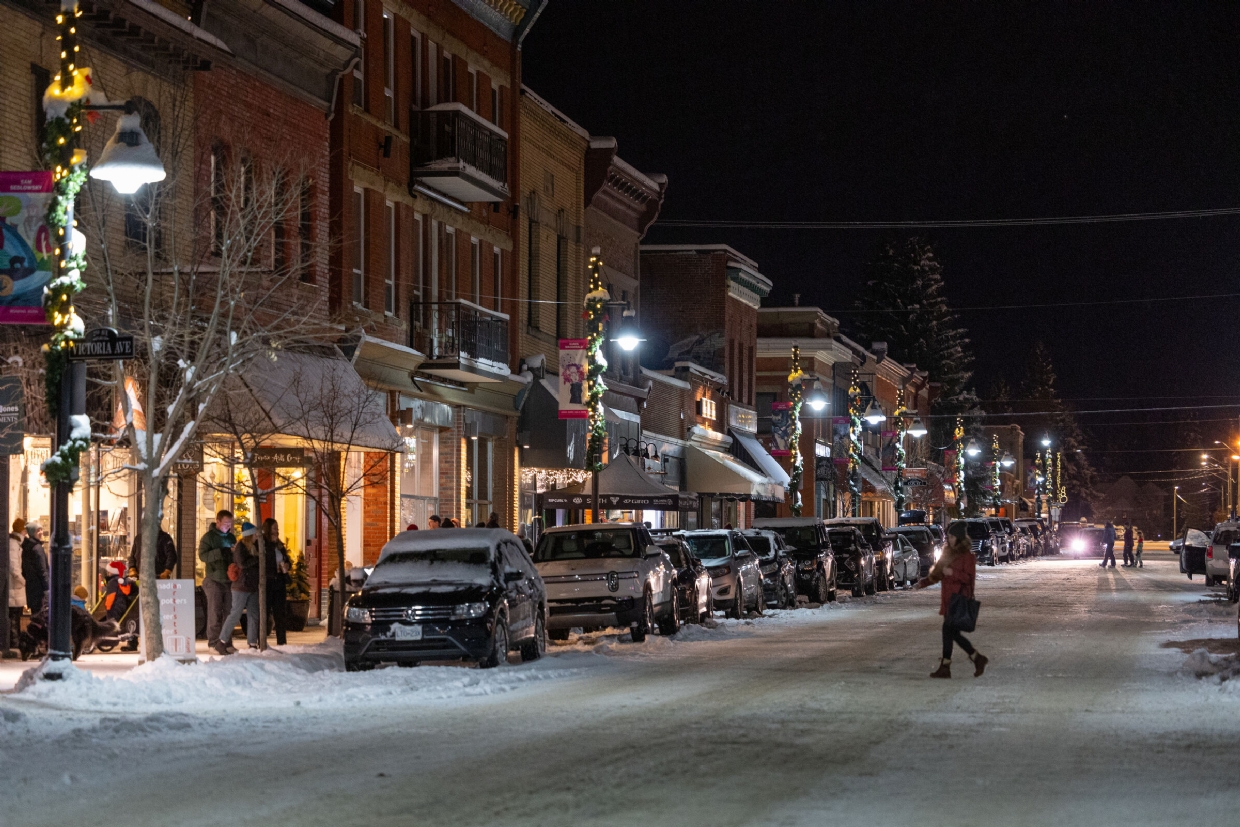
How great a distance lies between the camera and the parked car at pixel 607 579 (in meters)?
25.5

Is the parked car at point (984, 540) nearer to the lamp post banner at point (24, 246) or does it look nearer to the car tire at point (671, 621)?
the car tire at point (671, 621)

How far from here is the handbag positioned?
767 inches

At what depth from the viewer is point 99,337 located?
57.8 ft

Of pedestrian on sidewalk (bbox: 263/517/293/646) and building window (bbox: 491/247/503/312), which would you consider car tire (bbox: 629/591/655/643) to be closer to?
pedestrian on sidewalk (bbox: 263/517/293/646)

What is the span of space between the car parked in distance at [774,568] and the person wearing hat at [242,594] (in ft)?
45.7

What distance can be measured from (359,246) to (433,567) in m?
12.2

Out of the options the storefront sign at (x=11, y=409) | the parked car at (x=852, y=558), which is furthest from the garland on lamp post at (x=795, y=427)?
the storefront sign at (x=11, y=409)

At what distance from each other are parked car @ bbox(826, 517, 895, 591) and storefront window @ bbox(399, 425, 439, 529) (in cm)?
1371

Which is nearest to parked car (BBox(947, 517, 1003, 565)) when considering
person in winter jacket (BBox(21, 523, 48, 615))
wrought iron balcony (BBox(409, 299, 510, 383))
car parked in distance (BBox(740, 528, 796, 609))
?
car parked in distance (BBox(740, 528, 796, 609))

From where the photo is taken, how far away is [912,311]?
122625 mm

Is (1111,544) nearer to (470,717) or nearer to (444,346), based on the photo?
(444,346)

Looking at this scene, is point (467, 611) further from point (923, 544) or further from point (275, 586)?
point (923, 544)

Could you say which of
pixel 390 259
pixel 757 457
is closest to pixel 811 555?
pixel 390 259

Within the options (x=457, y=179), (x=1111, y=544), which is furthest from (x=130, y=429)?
(x=1111, y=544)
